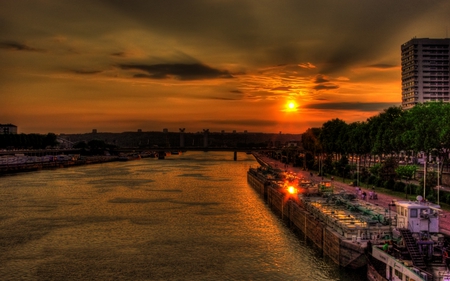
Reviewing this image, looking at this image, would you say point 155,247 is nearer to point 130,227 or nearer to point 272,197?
point 130,227

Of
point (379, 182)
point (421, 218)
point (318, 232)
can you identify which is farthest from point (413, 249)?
point (379, 182)

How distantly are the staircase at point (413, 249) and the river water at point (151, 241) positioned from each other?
16.3 ft

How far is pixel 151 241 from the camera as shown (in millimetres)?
45750

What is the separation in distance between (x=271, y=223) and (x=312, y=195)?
8.17 metres

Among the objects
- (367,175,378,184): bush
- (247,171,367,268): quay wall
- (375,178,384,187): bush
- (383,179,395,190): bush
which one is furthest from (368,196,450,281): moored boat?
(367,175,378,184): bush

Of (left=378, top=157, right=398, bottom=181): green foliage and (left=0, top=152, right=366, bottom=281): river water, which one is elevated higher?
(left=378, top=157, right=398, bottom=181): green foliage

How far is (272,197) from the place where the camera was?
7081 centimetres

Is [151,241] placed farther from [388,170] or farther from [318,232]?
[388,170]

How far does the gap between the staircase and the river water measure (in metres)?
4.96

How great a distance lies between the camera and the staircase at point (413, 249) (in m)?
27.0

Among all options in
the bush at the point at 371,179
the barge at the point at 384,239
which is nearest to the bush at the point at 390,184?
the bush at the point at 371,179

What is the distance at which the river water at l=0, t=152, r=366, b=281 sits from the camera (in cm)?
3566

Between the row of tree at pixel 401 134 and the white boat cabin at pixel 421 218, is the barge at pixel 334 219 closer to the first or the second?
the white boat cabin at pixel 421 218

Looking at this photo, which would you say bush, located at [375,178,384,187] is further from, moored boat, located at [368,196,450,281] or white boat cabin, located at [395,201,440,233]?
white boat cabin, located at [395,201,440,233]
